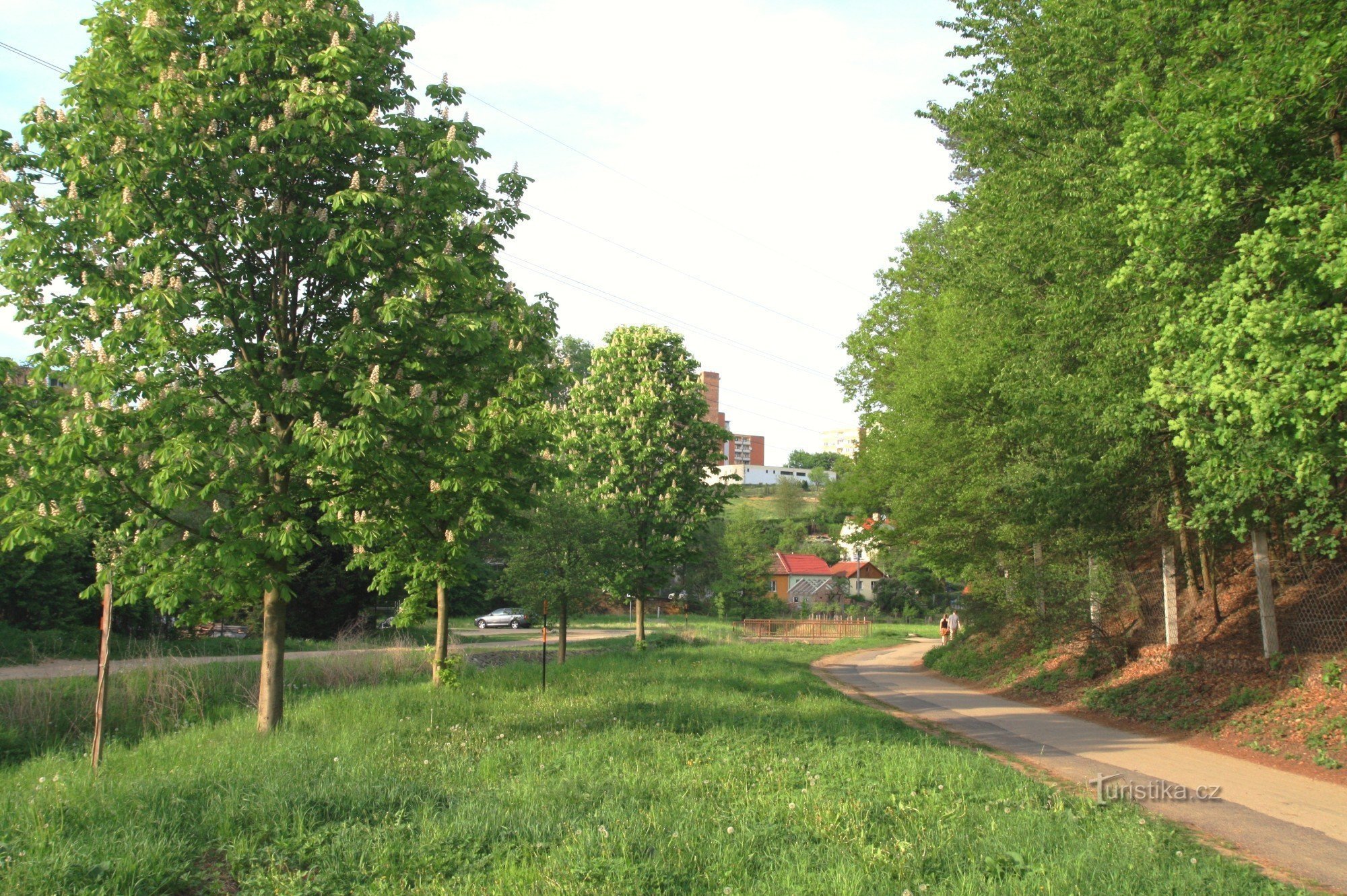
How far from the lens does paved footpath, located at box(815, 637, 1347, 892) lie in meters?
7.46

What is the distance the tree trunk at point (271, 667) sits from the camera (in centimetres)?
1062

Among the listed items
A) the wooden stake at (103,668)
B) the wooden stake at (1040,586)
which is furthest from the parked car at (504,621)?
the wooden stake at (103,668)

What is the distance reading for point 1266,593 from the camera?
14.1m

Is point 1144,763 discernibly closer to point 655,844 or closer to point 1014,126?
point 655,844

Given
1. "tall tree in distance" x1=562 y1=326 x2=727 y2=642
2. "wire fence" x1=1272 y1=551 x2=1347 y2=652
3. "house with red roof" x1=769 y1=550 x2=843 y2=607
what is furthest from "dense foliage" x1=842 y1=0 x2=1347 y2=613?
"house with red roof" x1=769 y1=550 x2=843 y2=607

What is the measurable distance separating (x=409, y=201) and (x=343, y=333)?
5.56ft

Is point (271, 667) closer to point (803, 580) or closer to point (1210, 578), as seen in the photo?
point (1210, 578)

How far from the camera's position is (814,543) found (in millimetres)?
95125

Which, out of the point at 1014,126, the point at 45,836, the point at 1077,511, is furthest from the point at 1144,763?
the point at 45,836

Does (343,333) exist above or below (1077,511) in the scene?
above

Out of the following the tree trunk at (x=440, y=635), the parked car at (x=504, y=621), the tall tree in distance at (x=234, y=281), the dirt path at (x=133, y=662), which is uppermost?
the tall tree in distance at (x=234, y=281)

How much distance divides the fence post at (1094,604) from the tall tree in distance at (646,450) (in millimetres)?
12039

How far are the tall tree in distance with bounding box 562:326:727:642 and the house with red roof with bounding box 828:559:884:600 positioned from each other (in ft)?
181

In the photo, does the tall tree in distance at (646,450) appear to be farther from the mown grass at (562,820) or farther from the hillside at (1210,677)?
the mown grass at (562,820)
